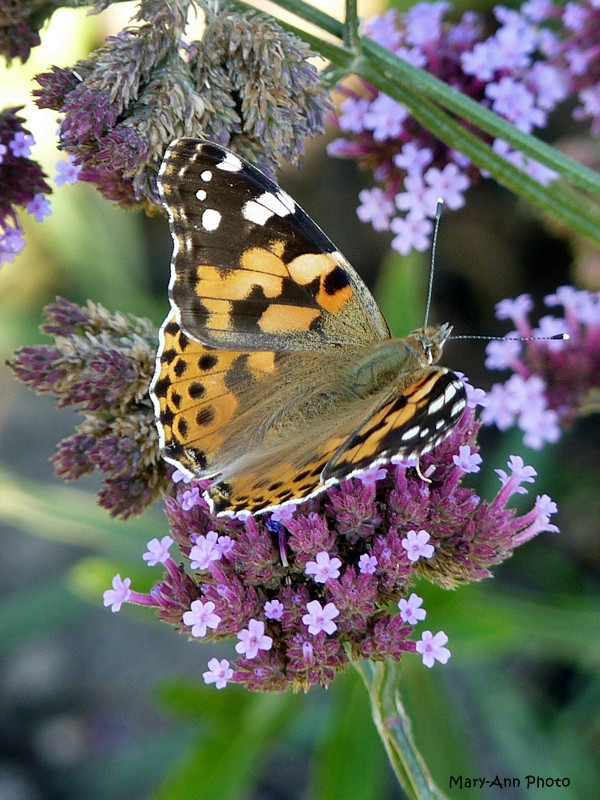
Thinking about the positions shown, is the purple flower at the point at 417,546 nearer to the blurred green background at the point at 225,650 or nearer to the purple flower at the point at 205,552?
the purple flower at the point at 205,552

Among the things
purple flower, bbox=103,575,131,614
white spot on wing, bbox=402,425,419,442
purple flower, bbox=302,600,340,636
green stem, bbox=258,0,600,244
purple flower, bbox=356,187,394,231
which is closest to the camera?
white spot on wing, bbox=402,425,419,442

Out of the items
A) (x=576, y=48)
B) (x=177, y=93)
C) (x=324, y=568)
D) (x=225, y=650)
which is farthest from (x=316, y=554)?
(x=225, y=650)

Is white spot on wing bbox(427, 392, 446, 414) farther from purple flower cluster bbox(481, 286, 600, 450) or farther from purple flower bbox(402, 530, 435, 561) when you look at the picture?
purple flower cluster bbox(481, 286, 600, 450)

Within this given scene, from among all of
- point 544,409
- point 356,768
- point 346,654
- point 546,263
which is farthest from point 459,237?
point 346,654

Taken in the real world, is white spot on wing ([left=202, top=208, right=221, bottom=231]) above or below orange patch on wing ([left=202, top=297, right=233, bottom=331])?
above

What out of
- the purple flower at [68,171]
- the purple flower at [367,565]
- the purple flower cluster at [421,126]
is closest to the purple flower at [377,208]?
the purple flower cluster at [421,126]

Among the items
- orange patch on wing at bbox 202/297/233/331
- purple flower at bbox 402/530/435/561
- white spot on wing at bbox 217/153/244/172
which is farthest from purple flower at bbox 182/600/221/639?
white spot on wing at bbox 217/153/244/172

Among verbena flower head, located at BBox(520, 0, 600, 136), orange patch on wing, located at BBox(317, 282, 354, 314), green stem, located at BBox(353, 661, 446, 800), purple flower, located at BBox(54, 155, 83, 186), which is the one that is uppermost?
verbena flower head, located at BBox(520, 0, 600, 136)
